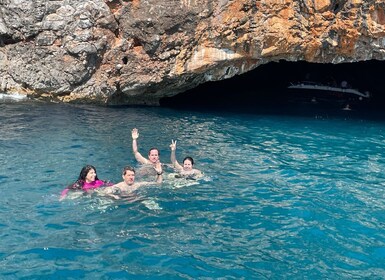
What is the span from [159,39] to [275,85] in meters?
11.9

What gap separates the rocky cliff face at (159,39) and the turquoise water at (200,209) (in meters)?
3.38

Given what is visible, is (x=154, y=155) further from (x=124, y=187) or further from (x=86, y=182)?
(x=86, y=182)

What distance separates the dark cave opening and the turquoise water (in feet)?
23.4

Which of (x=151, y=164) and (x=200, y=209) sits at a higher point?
(x=151, y=164)

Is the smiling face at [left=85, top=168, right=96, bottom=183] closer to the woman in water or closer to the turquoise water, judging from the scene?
the woman in water

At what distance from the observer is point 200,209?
8.99m

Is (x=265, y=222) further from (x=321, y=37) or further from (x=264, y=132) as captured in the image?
(x=321, y=37)

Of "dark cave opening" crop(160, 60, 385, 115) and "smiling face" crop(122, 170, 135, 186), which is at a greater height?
"dark cave opening" crop(160, 60, 385, 115)

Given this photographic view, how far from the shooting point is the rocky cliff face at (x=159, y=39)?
17.1 meters

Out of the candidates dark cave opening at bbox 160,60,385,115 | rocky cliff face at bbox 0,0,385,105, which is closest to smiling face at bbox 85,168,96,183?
rocky cliff face at bbox 0,0,385,105

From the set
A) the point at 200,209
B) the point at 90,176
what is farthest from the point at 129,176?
the point at 200,209

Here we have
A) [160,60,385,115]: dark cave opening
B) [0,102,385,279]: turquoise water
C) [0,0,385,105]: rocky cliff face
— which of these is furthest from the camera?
[160,60,385,115]: dark cave opening

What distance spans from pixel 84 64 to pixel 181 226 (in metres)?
12.0

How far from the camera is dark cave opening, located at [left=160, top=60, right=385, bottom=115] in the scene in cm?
2303
